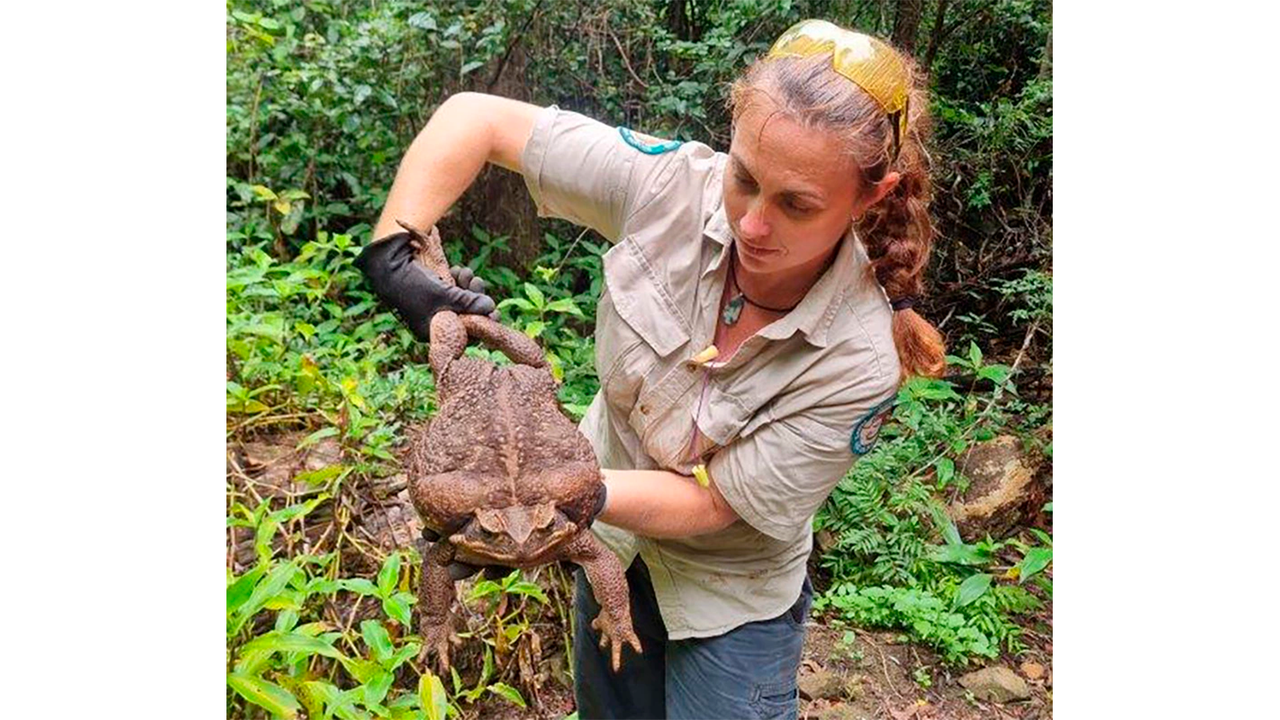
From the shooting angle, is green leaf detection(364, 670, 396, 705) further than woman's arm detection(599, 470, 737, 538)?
Yes

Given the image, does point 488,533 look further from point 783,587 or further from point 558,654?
point 558,654

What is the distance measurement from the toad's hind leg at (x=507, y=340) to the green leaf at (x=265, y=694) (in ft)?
1.80

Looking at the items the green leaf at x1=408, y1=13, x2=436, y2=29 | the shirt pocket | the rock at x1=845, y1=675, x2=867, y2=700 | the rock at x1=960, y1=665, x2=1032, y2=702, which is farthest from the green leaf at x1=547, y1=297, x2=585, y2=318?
the rock at x1=960, y1=665, x2=1032, y2=702

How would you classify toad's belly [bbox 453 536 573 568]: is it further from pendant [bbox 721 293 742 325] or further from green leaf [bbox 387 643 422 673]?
green leaf [bbox 387 643 422 673]

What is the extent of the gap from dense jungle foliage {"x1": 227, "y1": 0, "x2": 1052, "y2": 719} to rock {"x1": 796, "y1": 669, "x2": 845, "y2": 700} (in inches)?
3.1

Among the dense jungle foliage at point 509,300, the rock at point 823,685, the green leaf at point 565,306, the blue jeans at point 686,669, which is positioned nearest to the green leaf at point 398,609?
the dense jungle foliage at point 509,300

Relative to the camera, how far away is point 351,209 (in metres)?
1.71

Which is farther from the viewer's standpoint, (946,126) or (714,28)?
(714,28)

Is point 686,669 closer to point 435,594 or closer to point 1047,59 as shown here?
point 435,594

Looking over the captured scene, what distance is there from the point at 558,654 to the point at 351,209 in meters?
0.86

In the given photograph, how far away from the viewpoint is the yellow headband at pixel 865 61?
80cm

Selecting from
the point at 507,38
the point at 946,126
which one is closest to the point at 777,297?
the point at 946,126

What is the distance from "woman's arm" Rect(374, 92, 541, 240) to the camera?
94 centimetres

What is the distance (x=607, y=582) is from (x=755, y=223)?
35cm
